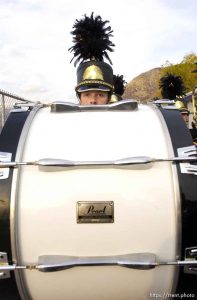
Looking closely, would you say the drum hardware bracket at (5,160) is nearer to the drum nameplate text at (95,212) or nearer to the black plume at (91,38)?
the drum nameplate text at (95,212)

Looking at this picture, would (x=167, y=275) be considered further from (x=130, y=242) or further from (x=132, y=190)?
(x=132, y=190)

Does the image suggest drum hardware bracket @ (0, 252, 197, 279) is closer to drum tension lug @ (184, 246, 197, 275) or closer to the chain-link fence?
drum tension lug @ (184, 246, 197, 275)

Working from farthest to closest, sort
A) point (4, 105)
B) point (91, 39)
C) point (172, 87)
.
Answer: point (172, 87) < point (91, 39) < point (4, 105)

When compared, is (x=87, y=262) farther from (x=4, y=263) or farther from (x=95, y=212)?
(x=4, y=263)

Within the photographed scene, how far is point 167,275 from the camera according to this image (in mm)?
1911

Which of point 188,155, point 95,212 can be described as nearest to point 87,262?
point 95,212

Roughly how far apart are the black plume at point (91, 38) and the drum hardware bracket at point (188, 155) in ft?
22.3

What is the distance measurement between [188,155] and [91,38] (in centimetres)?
710

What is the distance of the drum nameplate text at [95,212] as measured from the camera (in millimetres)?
1790

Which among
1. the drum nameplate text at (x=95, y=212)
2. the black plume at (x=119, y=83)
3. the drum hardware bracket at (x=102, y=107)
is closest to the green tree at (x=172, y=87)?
the black plume at (x=119, y=83)

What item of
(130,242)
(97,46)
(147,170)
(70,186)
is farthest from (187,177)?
(97,46)

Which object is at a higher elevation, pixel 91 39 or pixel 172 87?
pixel 172 87

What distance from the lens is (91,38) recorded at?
858cm

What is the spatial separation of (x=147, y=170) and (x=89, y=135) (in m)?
0.31
